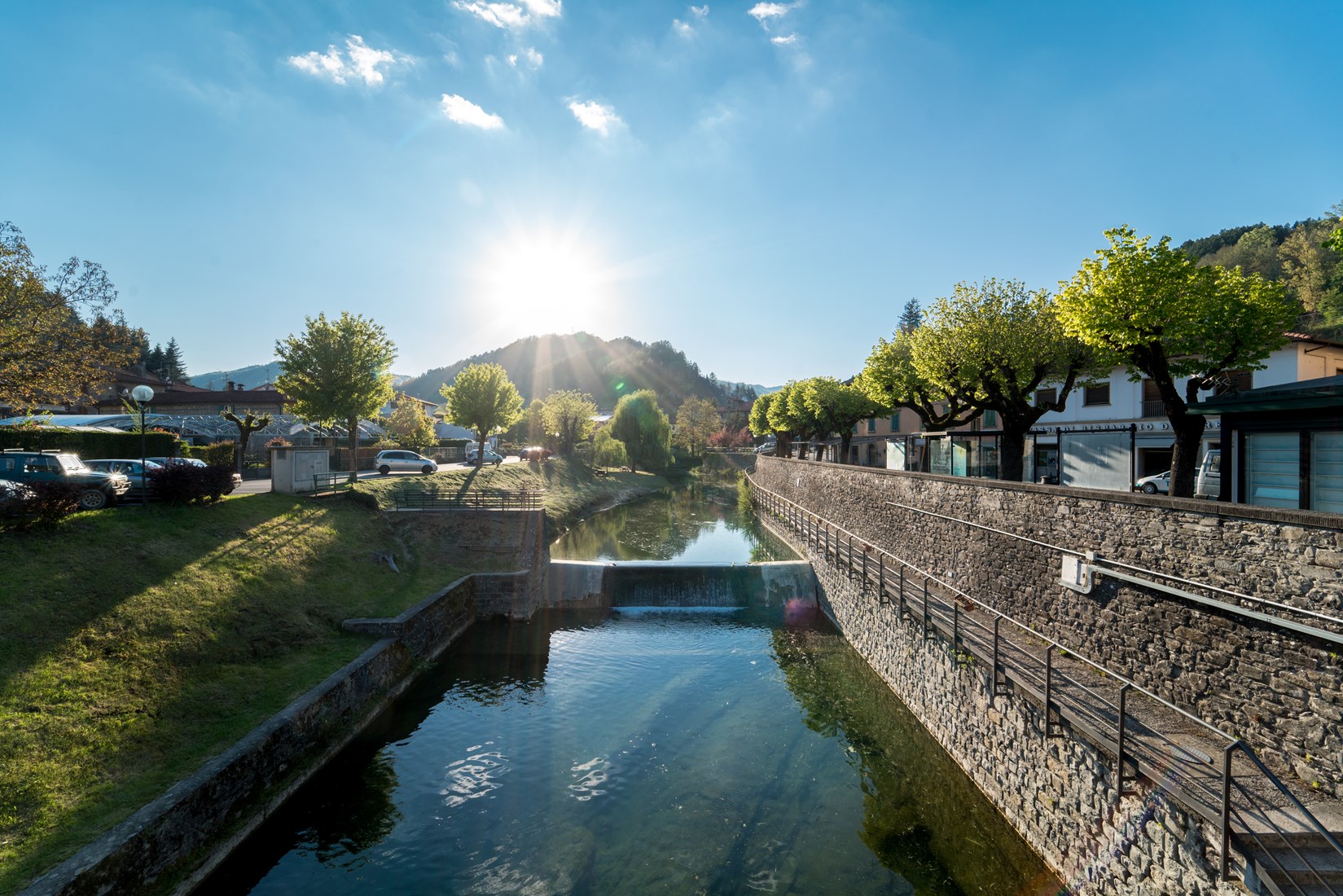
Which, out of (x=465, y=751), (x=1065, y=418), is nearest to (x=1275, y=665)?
(x=465, y=751)

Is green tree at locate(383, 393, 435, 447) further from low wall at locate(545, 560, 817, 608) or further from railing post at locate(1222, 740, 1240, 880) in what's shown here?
railing post at locate(1222, 740, 1240, 880)

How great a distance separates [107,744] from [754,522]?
1519 inches

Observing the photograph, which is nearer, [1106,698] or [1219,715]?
[1219,715]

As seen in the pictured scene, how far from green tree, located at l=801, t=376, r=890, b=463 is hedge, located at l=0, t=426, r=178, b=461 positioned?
38957 mm

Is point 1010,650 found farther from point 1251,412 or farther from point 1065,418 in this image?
point 1065,418

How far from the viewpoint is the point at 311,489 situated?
24.5 metres

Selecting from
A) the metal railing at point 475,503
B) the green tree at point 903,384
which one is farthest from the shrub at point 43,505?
the green tree at point 903,384

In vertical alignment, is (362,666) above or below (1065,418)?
below

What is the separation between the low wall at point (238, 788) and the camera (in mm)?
7352

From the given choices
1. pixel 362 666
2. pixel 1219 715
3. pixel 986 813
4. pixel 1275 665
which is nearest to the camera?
pixel 1275 665

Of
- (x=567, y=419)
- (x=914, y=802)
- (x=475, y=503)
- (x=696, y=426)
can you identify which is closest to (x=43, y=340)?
(x=475, y=503)

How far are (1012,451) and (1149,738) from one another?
13.2 meters

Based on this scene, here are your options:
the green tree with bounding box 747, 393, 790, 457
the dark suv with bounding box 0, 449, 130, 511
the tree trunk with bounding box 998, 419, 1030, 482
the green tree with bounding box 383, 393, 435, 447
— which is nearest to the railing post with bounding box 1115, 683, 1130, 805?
Answer: the tree trunk with bounding box 998, 419, 1030, 482

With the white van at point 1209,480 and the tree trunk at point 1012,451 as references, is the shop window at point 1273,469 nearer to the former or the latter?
the white van at point 1209,480
